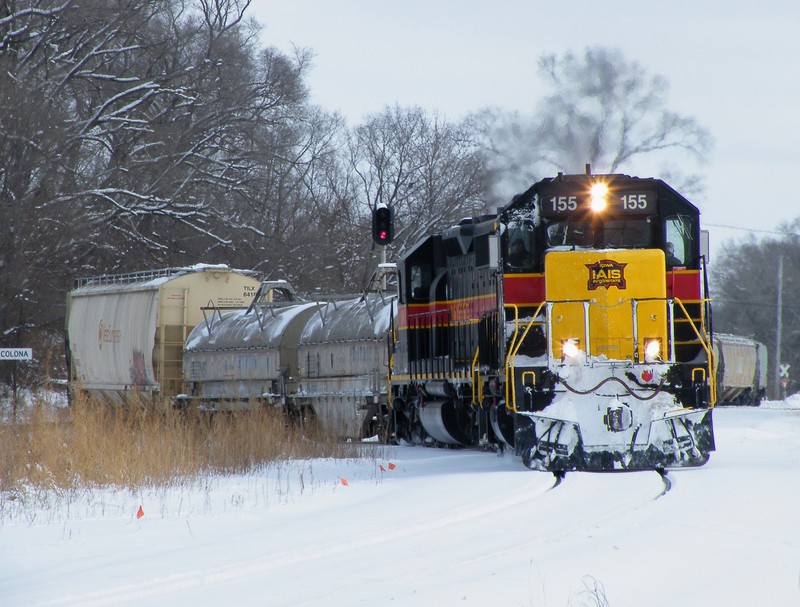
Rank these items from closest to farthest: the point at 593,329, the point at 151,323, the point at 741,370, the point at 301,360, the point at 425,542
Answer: the point at 425,542, the point at 593,329, the point at 301,360, the point at 151,323, the point at 741,370

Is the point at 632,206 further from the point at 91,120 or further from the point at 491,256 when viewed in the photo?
the point at 91,120

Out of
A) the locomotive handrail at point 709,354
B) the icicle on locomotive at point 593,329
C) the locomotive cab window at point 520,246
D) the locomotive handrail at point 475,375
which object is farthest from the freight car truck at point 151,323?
the locomotive handrail at point 709,354

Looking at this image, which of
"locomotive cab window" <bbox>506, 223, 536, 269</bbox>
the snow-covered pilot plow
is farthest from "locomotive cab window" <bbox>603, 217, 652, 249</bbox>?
"locomotive cab window" <bbox>506, 223, 536, 269</bbox>

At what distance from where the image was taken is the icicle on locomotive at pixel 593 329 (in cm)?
1224

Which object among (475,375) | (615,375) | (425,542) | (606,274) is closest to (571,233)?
(606,274)

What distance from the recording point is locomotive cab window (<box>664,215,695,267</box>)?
534 inches

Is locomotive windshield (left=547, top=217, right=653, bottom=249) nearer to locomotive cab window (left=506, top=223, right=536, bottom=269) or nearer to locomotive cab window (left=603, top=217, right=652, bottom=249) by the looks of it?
locomotive cab window (left=603, top=217, right=652, bottom=249)

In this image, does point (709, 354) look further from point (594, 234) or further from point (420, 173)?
point (420, 173)

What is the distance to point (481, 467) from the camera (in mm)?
13289

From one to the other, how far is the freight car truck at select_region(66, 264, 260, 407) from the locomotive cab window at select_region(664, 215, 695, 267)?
1275cm

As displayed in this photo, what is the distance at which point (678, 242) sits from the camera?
13609mm

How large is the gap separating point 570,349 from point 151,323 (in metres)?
14.1

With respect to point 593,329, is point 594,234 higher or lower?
higher

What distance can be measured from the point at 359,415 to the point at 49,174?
1355 cm
